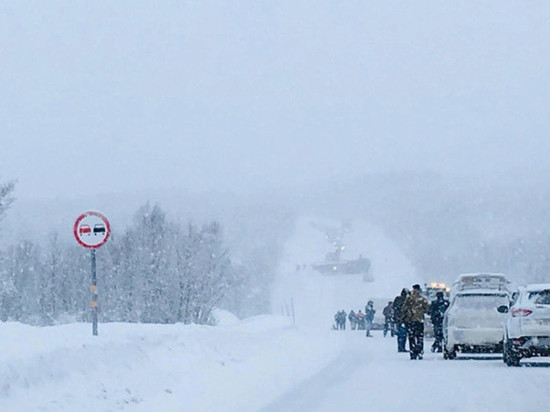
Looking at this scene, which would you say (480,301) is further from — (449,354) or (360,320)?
(360,320)

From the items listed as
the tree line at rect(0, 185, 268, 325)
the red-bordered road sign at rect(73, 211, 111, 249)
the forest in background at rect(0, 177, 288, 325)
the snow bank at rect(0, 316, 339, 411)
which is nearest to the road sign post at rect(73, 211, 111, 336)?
the red-bordered road sign at rect(73, 211, 111, 249)

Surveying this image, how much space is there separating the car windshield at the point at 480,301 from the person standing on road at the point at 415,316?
53.1 inches

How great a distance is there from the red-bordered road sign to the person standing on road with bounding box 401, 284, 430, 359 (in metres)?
12.0

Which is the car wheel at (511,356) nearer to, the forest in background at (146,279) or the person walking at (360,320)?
the person walking at (360,320)

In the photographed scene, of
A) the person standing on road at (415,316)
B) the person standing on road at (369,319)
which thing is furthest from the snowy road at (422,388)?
the person standing on road at (369,319)

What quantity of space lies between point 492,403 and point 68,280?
3520 inches

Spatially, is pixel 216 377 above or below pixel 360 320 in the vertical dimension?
above

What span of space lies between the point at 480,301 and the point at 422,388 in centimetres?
909

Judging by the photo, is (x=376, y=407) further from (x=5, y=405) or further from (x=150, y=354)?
(x=5, y=405)

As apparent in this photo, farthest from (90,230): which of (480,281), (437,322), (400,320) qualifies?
(480,281)

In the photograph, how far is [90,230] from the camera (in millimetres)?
15250

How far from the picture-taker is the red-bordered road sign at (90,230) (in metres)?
15.2

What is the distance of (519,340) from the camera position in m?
21.6

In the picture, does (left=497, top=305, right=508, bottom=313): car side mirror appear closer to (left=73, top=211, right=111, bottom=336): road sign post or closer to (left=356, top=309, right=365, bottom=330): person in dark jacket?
(left=73, top=211, right=111, bottom=336): road sign post
